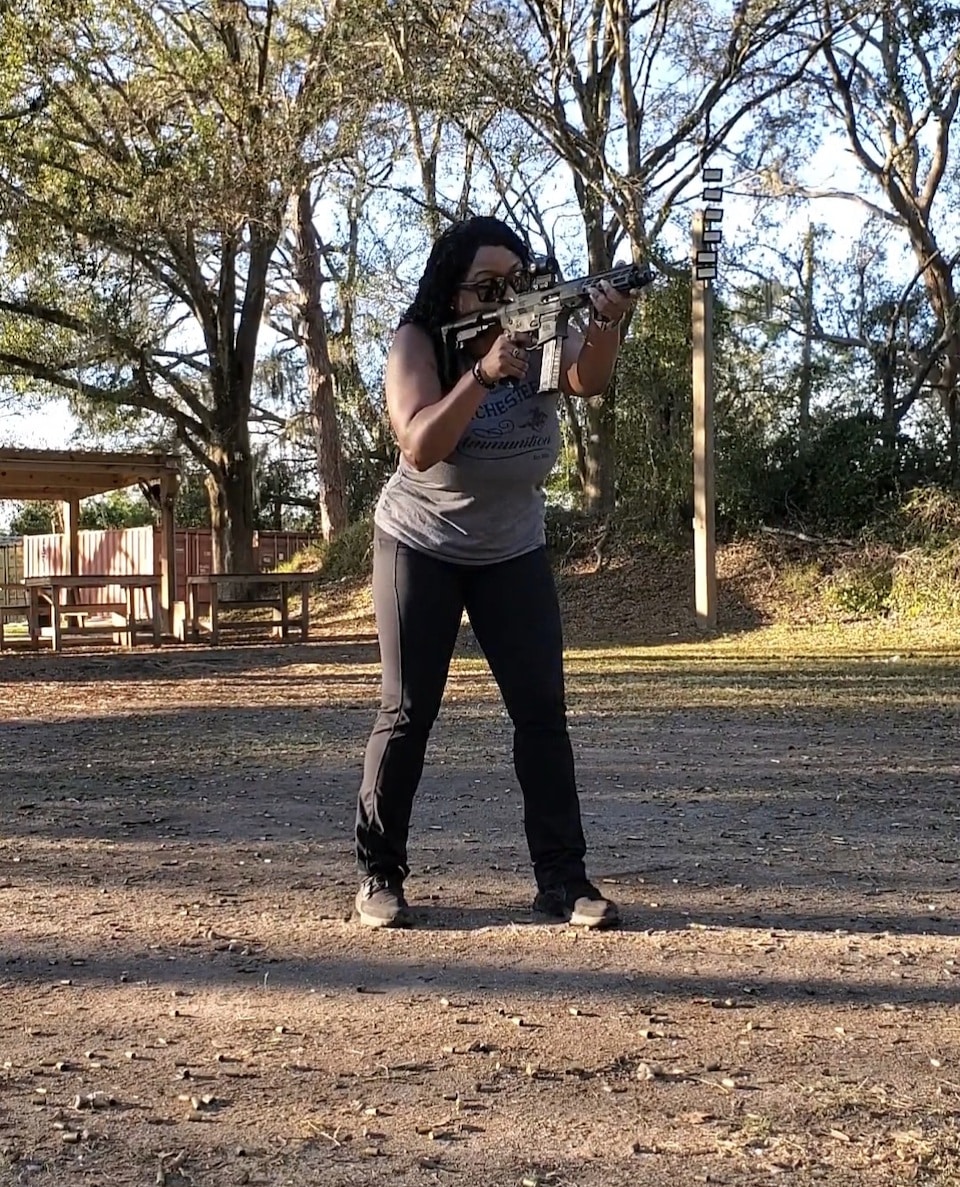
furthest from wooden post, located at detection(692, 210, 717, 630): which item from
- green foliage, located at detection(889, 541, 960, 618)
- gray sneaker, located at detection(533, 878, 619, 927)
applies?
gray sneaker, located at detection(533, 878, 619, 927)

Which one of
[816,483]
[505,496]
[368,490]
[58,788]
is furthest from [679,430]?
[505,496]

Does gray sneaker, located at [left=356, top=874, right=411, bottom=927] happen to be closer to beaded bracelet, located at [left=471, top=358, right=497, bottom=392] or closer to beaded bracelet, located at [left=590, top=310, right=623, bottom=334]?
beaded bracelet, located at [left=471, top=358, right=497, bottom=392]

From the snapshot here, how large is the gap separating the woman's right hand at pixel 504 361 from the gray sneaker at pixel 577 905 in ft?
4.41

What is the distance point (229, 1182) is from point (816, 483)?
1901cm

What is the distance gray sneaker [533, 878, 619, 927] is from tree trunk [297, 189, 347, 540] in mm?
22444

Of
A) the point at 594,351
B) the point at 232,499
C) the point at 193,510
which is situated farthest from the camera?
the point at 193,510

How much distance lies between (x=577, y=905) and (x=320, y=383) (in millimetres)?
23540

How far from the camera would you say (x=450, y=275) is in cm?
354

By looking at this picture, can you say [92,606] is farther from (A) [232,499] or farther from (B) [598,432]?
(B) [598,432]

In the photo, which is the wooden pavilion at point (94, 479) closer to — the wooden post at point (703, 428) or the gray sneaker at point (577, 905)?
the wooden post at point (703, 428)

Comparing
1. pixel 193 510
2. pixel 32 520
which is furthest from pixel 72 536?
pixel 32 520

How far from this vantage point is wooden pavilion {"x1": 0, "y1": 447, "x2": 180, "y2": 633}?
16953 millimetres

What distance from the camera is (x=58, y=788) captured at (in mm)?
6055

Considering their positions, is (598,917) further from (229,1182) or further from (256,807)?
(256,807)
